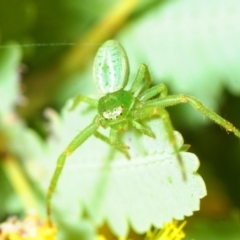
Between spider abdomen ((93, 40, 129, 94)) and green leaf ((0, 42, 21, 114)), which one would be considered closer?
spider abdomen ((93, 40, 129, 94))

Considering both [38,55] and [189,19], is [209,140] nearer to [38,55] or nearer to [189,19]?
[189,19]

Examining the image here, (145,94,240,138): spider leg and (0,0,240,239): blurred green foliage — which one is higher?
(0,0,240,239): blurred green foliage

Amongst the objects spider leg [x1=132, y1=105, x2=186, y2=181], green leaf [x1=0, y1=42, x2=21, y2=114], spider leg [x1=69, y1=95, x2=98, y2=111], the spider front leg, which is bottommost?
spider leg [x1=132, y1=105, x2=186, y2=181]

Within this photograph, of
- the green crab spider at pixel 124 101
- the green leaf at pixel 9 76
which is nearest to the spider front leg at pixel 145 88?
the green crab spider at pixel 124 101

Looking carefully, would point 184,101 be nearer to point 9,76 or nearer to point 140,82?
point 140,82

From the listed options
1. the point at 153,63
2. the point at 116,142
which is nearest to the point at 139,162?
the point at 116,142

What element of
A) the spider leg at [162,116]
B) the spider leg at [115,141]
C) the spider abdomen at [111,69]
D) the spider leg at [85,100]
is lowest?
the spider leg at [162,116]

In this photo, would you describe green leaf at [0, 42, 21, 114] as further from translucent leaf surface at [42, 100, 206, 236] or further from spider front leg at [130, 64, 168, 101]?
spider front leg at [130, 64, 168, 101]

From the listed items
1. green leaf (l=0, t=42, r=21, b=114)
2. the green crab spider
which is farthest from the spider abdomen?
green leaf (l=0, t=42, r=21, b=114)

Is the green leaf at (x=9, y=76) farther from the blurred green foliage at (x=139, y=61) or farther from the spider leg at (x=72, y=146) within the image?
the spider leg at (x=72, y=146)
